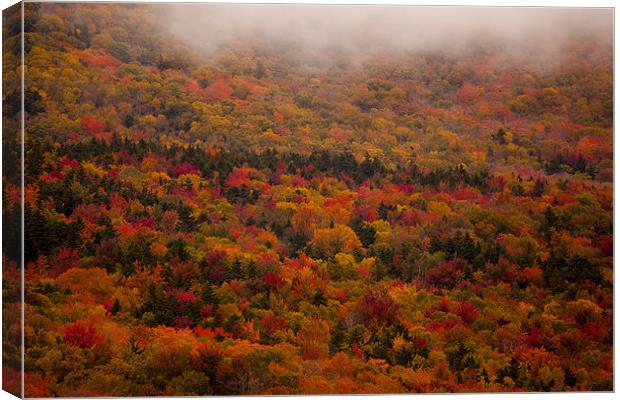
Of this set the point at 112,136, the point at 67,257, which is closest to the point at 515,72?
the point at 112,136

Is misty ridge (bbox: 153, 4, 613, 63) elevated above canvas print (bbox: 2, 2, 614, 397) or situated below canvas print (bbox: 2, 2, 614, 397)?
above

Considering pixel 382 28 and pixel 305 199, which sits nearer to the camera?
pixel 305 199

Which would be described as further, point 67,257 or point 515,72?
point 515,72

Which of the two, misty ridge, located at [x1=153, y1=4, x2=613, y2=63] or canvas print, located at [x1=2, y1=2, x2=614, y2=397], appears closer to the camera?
canvas print, located at [x1=2, y1=2, x2=614, y2=397]

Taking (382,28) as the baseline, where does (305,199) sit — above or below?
Result: below

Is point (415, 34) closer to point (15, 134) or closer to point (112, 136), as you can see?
point (112, 136)

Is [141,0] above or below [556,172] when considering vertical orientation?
above
